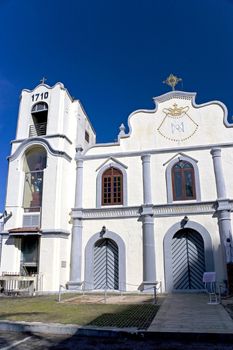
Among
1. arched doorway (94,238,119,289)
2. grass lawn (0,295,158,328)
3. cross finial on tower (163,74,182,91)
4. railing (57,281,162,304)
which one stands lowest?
grass lawn (0,295,158,328)

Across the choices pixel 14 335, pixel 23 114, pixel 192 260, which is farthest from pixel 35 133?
pixel 14 335

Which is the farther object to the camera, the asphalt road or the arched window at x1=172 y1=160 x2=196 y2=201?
the arched window at x1=172 y1=160 x2=196 y2=201

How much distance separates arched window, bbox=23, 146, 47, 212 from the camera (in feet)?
55.8

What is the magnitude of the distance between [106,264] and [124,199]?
356 centimetres

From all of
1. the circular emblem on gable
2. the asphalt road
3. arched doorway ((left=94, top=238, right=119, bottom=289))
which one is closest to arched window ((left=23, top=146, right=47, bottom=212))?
arched doorway ((left=94, top=238, right=119, bottom=289))

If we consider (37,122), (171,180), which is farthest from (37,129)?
(171,180)

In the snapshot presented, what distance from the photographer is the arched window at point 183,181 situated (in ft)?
52.4

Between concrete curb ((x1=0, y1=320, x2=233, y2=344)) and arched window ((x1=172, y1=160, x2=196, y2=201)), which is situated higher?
arched window ((x1=172, y1=160, x2=196, y2=201))

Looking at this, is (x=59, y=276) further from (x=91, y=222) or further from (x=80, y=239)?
(x=91, y=222)

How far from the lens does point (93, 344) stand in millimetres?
5688

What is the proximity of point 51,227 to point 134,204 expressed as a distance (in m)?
4.52

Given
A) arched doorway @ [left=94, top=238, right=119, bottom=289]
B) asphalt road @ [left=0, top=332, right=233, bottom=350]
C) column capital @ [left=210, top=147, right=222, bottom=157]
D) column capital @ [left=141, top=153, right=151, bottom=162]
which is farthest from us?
column capital @ [left=141, top=153, right=151, bottom=162]

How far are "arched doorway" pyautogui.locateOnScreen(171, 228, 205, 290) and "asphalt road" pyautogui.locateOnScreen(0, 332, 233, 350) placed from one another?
30.7 feet

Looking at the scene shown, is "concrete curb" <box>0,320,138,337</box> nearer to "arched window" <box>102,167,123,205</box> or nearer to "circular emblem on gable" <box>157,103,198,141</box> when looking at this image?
"arched window" <box>102,167,123,205</box>
